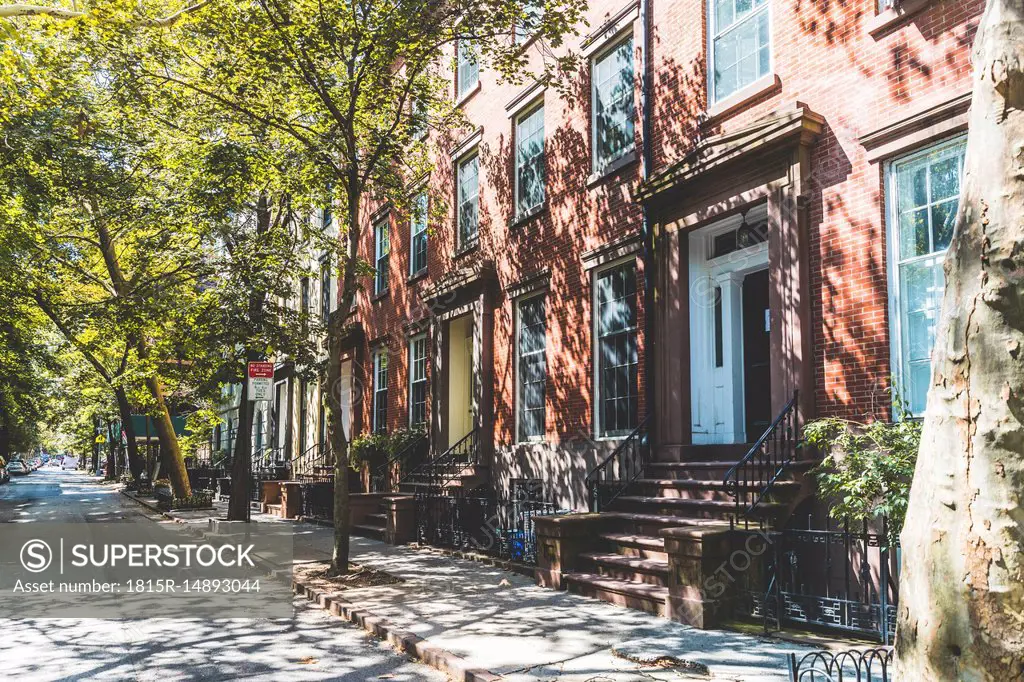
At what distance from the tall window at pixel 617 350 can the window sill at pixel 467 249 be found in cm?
445

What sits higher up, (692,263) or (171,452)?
(692,263)

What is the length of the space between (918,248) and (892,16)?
8.29ft

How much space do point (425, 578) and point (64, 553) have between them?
25.4 feet

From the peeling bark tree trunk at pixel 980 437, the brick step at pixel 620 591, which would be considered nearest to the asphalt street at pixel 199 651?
the brick step at pixel 620 591

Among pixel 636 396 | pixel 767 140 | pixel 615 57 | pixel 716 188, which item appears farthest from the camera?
→ pixel 615 57

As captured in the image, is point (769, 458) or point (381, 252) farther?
point (381, 252)

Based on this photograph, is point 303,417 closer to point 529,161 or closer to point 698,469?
point 529,161

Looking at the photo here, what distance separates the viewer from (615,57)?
13469 mm

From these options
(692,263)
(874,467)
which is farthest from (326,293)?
(874,467)

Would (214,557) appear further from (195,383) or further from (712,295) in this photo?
(712,295)

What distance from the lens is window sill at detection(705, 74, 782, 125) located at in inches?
401

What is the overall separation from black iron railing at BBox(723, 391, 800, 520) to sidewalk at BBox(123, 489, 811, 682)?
1.66 metres

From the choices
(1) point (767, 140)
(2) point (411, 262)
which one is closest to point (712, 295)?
(1) point (767, 140)

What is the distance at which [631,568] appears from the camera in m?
9.16
